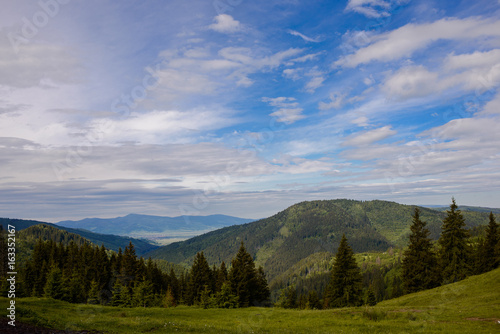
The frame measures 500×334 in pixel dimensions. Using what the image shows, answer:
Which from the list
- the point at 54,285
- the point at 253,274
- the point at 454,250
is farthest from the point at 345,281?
the point at 54,285

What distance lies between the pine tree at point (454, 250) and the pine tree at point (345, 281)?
69.1 feet

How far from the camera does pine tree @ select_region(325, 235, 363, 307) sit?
5003cm

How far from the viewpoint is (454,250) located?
56688 millimetres

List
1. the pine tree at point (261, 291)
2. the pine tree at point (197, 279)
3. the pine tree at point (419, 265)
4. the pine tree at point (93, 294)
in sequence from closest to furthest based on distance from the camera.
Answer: the pine tree at point (419, 265)
the pine tree at point (261, 291)
the pine tree at point (93, 294)
the pine tree at point (197, 279)

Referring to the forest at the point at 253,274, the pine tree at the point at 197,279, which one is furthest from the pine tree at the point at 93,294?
the pine tree at the point at 197,279

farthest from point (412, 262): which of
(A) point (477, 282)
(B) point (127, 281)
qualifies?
(B) point (127, 281)

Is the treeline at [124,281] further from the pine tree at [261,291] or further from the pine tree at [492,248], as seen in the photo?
the pine tree at [492,248]

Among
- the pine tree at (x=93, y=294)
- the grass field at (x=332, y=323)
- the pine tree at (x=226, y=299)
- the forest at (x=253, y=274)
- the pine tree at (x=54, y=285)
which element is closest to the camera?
the grass field at (x=332, y=323)

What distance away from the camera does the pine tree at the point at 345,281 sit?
50.0 metres

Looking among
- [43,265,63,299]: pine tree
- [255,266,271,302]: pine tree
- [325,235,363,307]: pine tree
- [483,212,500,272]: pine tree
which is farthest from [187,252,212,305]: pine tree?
[483,212,500,272]: pine tree

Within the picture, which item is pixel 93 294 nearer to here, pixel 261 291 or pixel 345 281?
pixel 261 291

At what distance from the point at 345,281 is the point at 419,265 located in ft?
60.2

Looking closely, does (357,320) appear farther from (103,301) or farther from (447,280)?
(103,301)

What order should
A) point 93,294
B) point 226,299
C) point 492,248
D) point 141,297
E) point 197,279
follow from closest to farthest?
point 226,299 < point 141,297 < point 93,294 < point 492,248 < point 197,279
